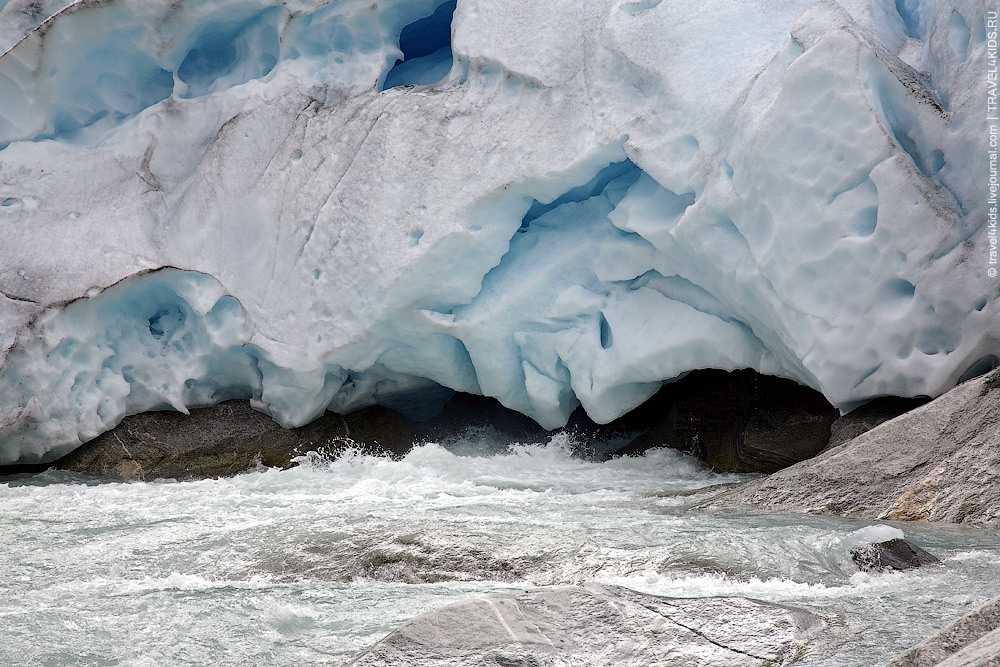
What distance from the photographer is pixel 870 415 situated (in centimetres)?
518

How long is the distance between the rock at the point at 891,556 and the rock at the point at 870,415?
76.1 inches

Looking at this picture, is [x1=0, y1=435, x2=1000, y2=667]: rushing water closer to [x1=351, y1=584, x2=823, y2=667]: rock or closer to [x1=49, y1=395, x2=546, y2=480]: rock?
[x1=351, y1=584, x2=823, y2=667]: rock

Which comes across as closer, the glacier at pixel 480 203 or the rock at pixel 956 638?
the rock at pixel 956 638

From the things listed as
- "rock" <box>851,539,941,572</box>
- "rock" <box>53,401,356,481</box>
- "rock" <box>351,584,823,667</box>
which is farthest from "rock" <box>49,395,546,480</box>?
"rock" <box>351,584,823,667</box>

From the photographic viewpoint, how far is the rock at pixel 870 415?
16.6 ft

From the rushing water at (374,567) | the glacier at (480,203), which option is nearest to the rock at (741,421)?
the glacier at (480,203)

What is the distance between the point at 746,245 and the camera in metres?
5.54

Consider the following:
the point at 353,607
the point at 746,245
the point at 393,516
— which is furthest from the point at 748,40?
the point at 353,607

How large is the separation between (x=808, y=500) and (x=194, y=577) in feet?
9.66

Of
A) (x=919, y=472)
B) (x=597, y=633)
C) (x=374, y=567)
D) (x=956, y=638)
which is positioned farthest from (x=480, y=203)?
(x=956, y=638)

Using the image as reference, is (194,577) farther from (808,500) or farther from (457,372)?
(457,372)

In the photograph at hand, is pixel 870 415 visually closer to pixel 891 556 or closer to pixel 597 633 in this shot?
pixel 891 556

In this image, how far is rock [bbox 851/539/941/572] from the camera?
3.10 m

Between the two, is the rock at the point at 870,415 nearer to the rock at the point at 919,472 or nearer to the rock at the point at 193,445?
the rock at the point at 919,472
